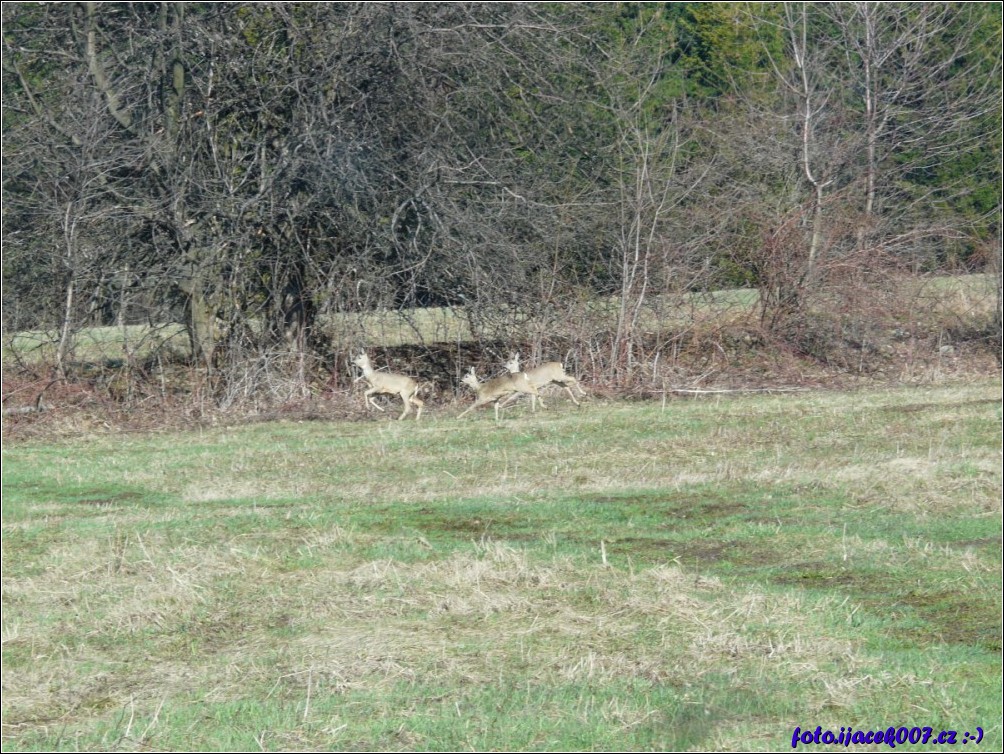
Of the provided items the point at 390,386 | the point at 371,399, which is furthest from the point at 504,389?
the point at 371,399

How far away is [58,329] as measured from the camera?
22.0 metres

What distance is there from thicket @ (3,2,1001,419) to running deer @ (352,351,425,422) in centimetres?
180

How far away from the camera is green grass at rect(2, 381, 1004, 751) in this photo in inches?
267

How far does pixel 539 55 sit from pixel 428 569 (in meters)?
15.5

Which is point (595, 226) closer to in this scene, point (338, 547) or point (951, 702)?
point (338, 547)

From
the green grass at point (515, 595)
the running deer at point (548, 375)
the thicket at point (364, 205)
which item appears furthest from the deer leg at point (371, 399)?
the green grass at point (515, 595)

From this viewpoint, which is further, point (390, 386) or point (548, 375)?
point (548, 375)

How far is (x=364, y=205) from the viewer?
22.7 meters

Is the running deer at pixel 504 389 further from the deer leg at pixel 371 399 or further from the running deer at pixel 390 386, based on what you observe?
the deer leg at pixel 371 399

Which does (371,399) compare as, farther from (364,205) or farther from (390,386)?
(364,205)

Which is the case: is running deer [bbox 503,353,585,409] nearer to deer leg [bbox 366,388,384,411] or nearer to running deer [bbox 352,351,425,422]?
running deer [bbox 352,351,425,422]

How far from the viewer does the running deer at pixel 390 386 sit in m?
20.0

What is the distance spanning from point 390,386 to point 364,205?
158 inches

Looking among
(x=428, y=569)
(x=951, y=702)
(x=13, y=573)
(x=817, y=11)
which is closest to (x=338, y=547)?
(x=428, y=569)
